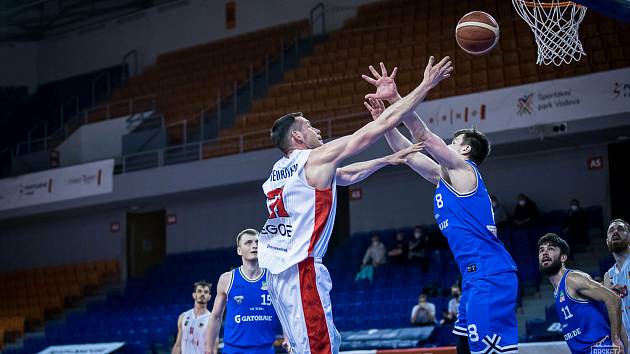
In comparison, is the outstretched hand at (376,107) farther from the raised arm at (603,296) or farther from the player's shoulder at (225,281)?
the player's shoulder at (225,281)

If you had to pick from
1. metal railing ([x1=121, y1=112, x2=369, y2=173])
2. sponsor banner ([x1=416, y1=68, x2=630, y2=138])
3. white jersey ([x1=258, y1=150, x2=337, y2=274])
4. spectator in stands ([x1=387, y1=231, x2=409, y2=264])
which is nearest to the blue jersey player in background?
white jersey ([x1=258, y1=150, x2=337, y2=274])

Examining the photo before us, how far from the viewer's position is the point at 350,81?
22422 millimetres

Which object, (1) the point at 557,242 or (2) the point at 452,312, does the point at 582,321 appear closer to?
(1) the point at 557,242

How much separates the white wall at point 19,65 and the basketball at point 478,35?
86.7 feet

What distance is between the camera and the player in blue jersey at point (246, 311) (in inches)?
356

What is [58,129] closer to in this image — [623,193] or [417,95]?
[623,193]

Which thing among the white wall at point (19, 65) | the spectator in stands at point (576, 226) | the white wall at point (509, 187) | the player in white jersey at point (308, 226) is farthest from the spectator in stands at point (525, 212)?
the white wall at point (19, 65)

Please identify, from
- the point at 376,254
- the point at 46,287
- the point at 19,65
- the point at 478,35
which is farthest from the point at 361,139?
the point at 19,65

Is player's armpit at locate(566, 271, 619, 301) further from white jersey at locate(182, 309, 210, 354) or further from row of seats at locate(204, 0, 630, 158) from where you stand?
row of seats at locate(204, 0, 630, 158)

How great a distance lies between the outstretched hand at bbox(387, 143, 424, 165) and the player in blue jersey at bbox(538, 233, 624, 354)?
6.76 ft

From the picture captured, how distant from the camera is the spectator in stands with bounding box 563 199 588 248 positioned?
58.4ft

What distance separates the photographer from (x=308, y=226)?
649cm

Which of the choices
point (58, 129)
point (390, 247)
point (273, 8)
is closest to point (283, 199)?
point (390, 247)

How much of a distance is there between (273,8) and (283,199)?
22.4 meters
